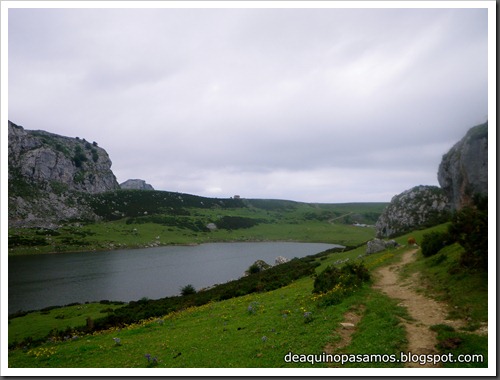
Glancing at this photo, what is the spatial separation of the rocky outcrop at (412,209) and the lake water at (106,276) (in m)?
33.6

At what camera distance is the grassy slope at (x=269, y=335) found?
10.8m

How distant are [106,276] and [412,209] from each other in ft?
216

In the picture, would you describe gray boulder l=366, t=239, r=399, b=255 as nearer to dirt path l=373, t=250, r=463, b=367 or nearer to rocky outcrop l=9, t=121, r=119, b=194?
dirt path l=373, t=250, r=463, b=367

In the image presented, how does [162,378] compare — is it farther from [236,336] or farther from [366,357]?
[366,357]

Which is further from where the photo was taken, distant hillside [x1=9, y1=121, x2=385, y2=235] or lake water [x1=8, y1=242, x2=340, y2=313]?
distant hillside [x1=9, y1=121, x2=385, y2=235]

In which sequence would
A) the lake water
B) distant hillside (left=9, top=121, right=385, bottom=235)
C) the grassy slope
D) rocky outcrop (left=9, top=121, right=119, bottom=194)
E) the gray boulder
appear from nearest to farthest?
1. the grassy slope
2. the gray boulder
3. the lake water
4. distant hillside (left=9, top=121, right=385, bottom=235)
5. rocky outcrop (left=9, top=121, right=119, bottom=194)

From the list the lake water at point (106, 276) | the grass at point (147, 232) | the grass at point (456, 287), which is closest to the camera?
the grass at point (456, 287)

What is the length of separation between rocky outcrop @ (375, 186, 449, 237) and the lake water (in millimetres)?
33632

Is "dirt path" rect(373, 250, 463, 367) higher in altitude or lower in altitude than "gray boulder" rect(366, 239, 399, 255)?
higher

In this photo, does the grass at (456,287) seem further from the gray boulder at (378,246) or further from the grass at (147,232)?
the grass at (147,232)

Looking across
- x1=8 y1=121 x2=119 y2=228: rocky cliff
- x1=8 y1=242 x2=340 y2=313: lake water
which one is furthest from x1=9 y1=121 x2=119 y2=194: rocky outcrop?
x1=8 y1=242 x2=340 y2=313: lake water

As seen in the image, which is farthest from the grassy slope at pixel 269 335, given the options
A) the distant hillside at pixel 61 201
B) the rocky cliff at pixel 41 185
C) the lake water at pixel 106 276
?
the rocky cliff at pixel 41 185

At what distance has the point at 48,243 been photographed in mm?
104125

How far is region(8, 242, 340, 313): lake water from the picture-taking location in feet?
161
